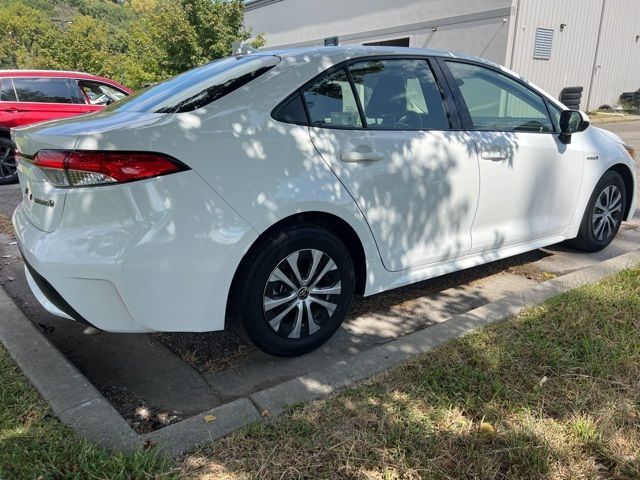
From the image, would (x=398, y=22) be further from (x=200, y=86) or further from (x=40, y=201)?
(x=40, y=201)

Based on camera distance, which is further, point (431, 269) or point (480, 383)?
point (431, 269)

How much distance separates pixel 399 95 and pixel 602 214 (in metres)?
2.42

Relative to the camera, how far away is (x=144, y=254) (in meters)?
2.30

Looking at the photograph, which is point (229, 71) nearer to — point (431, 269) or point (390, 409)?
point (431, 269)

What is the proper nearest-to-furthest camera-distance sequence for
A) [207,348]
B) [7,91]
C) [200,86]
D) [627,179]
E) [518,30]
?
[200,86] → [207,348] → [627,179] → [7,91] → [518,30]

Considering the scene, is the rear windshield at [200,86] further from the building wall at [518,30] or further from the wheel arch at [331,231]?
the building wall at [518,30]

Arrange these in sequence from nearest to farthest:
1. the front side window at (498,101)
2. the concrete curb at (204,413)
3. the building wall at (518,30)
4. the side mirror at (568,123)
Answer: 1. the concrete curb at (204,413)
2. the front side window at (498,101)
3. the side mirror at (568,123)
4. the building wall at (518,30)

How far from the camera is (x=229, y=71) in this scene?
2957mm

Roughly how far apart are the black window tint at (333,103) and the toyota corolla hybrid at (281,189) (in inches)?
0.4

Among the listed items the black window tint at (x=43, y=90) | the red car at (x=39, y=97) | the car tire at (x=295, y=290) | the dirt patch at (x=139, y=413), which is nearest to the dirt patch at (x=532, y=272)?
the car tire at (x=295, y=290)

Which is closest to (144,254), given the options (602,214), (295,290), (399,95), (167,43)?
(295,290)

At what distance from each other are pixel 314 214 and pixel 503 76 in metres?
2.02

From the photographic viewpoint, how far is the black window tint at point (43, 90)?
862 cm

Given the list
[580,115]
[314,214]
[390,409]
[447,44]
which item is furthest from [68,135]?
[447,44]
